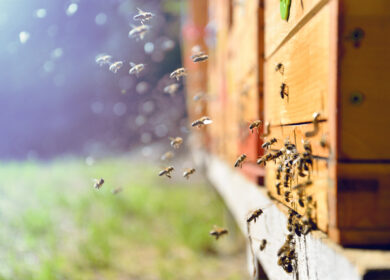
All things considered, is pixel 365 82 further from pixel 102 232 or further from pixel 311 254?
pixel 102 232

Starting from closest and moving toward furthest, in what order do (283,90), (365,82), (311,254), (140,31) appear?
(365,82) < (311,254) < (283,90) < (140,31)

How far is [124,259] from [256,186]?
2.86 meters

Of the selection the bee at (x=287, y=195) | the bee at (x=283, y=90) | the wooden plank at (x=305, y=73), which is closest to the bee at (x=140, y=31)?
the wooden plank at (x=305, y=73)

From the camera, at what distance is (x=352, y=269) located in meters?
0.91

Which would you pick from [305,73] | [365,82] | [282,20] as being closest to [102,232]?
[282,20]

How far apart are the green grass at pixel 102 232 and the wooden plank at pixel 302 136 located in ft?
8.32

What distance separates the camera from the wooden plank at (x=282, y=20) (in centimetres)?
124

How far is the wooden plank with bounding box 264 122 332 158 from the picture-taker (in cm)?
111

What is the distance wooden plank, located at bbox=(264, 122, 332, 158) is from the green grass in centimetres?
253

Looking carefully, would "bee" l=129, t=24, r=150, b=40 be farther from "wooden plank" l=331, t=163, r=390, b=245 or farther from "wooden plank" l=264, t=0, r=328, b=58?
"wooden plank" l=331, t=163, r=390, b=245

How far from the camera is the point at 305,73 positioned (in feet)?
4.30

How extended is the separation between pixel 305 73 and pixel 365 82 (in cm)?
31

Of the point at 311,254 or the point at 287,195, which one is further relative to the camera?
the point at 287,195

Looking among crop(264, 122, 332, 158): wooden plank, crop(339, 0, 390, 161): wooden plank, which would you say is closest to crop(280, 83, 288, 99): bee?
crop(264, 122, 332, 158): wooden plank
